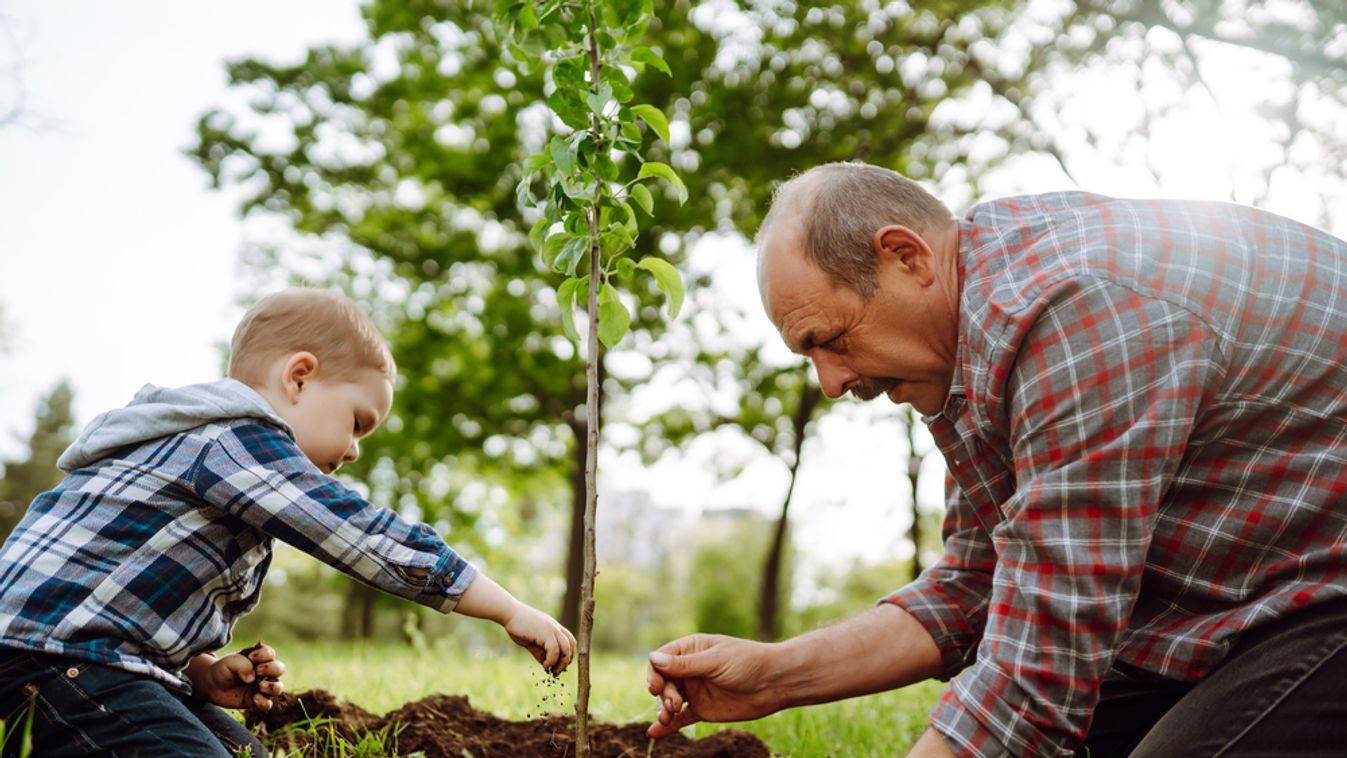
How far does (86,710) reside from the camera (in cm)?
208

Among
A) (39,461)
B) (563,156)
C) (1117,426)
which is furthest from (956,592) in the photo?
(39,461)

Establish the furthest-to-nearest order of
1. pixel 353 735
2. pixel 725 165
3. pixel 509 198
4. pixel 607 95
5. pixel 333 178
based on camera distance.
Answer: pixel 333 178 < pixel 509 198 < pixel 725 165 < pixel 353 735 < pixel 607 95

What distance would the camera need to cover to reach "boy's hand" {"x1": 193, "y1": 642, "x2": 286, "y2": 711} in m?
2.64

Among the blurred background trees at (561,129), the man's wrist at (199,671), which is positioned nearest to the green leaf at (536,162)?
the man's wrist at (199,671)

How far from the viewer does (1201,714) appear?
1.97 meters

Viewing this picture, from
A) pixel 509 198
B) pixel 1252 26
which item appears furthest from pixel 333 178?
pixel 1252 26

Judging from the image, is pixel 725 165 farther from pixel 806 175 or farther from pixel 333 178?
pixel 806 175

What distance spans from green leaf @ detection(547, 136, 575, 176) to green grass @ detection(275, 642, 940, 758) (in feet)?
4.32

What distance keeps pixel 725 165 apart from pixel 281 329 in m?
10.6

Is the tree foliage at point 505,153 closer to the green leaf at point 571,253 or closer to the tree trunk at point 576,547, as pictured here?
the tree trunk at point 576,547

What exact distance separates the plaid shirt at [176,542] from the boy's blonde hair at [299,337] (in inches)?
11.2

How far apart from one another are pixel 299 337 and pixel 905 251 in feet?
5.29

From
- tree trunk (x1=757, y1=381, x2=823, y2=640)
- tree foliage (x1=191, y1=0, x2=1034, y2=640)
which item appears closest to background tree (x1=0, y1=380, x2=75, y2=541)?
tree foliage (x1=191, y1=0, x2=1034, y2=640)

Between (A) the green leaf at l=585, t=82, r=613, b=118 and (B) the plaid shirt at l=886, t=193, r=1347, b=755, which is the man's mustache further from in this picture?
(A) the green leaf at l=585, t=82, r=613, b=118
